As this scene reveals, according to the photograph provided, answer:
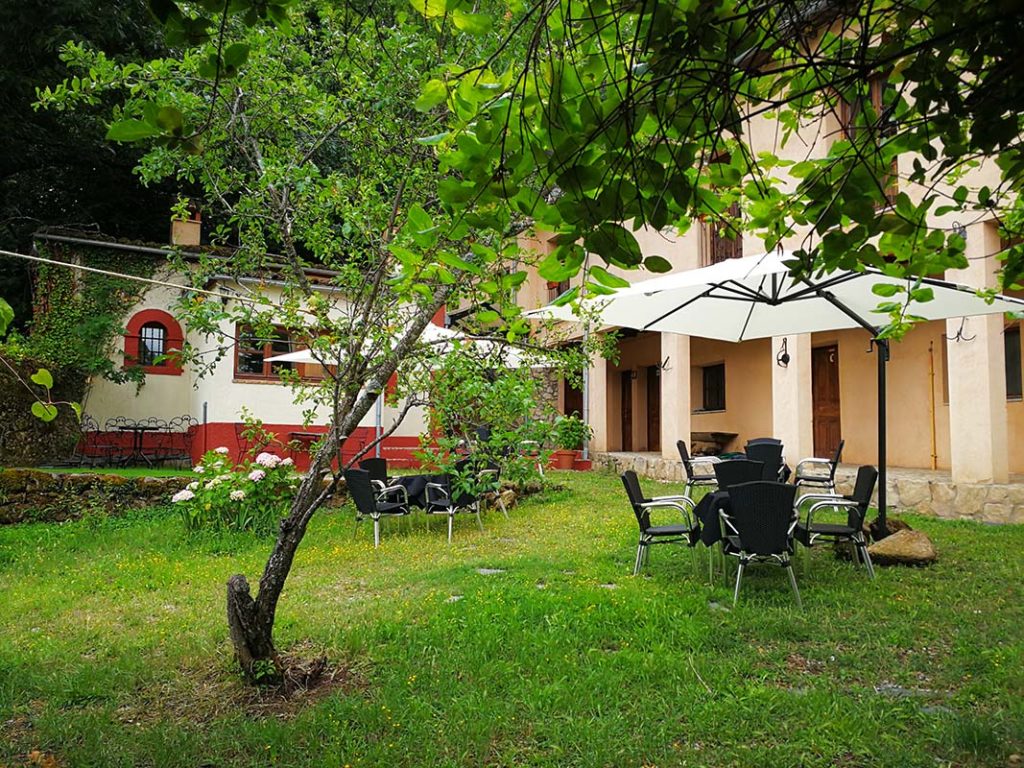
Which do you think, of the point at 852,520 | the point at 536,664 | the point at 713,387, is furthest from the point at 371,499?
the point at 713,387

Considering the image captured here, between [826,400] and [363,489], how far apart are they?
29.7 ft

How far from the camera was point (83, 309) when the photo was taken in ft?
46.8

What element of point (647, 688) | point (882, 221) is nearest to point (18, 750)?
point (647, 688)

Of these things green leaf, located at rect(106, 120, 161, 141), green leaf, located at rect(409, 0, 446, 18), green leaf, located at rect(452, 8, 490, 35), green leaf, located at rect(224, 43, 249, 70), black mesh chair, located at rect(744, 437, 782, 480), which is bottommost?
black mesh chair, located at rect(744, 437, 782, 480)

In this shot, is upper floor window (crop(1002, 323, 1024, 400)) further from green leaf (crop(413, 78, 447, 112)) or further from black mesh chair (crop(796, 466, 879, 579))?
green leaf (crop(413, 78, 447, 112))

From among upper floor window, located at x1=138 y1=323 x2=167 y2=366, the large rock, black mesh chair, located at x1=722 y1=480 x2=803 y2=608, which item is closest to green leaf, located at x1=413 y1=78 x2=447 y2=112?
black mesh chair, located at x1=722 y1=480 x2=803 y2=608

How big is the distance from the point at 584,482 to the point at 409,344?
862cm

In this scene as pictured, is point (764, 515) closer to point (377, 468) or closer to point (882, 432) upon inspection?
point (882, 432)

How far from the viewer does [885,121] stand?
2221 mm

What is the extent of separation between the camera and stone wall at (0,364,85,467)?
1231 centimetres

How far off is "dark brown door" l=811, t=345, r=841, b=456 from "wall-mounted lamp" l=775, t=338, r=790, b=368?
97.4 inches

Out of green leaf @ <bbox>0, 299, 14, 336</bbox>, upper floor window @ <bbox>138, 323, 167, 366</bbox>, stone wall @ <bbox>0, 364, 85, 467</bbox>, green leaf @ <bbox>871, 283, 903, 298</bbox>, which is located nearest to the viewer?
green leaf @ <bbox>0, 299, 14, 336</bbox>

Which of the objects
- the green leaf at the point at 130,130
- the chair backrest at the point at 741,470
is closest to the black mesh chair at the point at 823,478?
the chair backrest at the point at 741,470

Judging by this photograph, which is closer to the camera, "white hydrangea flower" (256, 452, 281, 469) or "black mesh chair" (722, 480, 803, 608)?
"black mesh chair" (722, 480, 803, 608)
